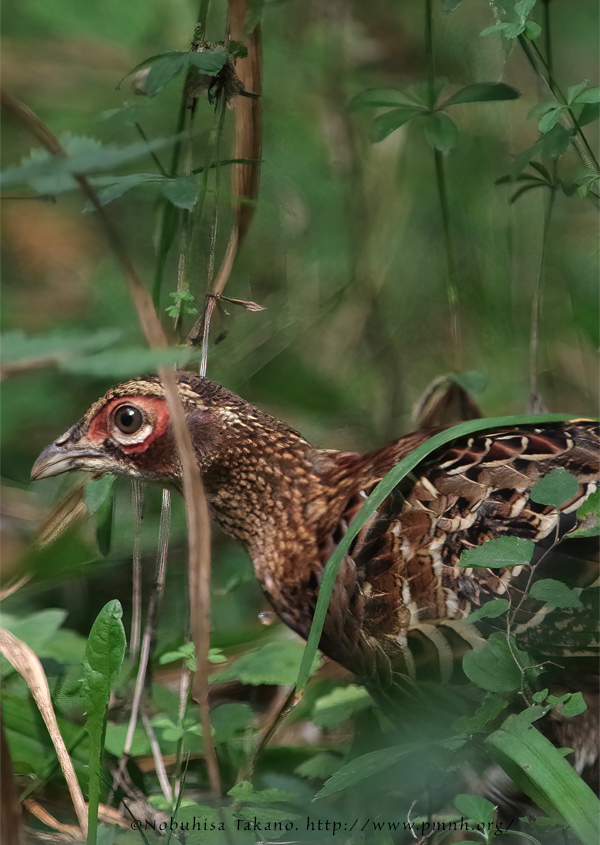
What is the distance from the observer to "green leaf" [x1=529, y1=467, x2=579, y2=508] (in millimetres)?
1285

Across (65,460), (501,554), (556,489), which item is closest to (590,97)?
(556,489)

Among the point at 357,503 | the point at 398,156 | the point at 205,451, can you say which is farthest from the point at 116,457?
the point at 398,156

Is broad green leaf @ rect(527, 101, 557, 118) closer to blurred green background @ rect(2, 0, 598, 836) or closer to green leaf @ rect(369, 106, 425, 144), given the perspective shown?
blurred green background @ rect(2, 0, 598, 836)

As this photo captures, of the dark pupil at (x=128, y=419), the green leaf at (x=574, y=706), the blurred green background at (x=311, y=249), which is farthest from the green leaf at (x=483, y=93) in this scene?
the green leaf at (x=574, y=706)

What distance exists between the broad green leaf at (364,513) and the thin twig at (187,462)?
182 mm

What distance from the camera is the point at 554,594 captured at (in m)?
1.30

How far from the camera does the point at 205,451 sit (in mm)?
1585

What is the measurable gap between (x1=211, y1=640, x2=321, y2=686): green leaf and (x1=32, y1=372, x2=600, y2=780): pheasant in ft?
0.47

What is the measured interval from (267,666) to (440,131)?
1214 millimetres

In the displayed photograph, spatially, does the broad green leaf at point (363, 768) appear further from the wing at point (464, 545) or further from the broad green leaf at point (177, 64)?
the broad green leaf at point (177, 64)

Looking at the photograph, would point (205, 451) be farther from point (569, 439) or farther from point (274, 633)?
point (569, 439)

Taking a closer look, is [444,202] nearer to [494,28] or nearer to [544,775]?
[494,28]

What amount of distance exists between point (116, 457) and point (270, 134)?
723mm

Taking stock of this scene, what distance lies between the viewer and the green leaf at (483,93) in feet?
5.18
